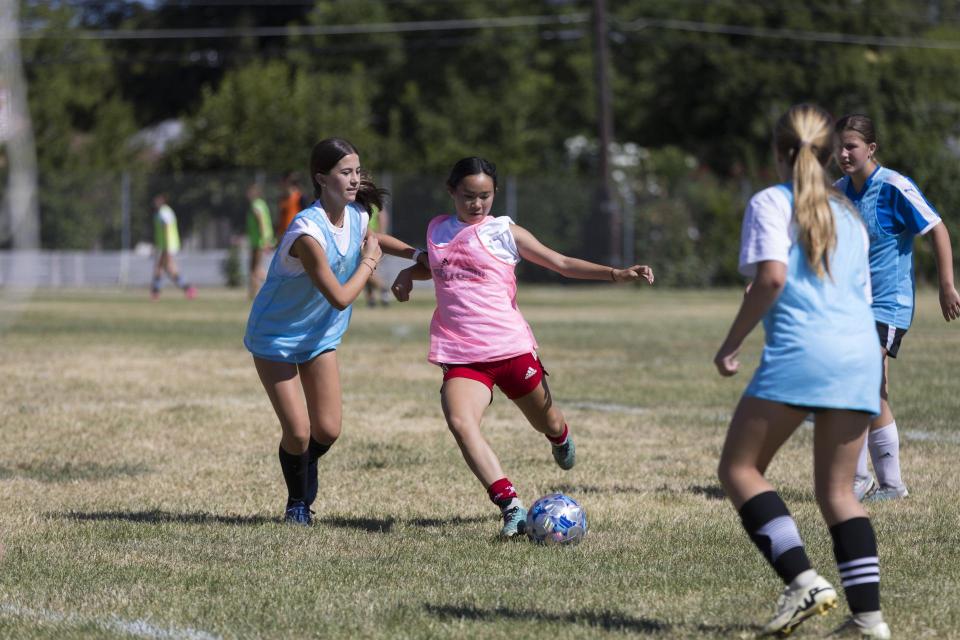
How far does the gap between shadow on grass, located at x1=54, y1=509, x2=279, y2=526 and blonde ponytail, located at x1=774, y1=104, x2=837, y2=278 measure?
3291 mm

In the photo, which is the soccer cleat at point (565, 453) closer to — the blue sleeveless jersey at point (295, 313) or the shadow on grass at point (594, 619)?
the blue sleeveless jersey at point (295, 313)

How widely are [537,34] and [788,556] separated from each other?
4777 cm

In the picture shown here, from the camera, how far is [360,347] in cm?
1638

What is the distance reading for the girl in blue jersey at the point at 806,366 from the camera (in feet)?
14.3

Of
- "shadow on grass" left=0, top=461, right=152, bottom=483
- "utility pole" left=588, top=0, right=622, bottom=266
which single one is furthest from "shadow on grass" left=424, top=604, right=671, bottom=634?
"utility pole" left=588, top=0, right=622, bottom=266

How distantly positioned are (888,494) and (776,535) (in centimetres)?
311

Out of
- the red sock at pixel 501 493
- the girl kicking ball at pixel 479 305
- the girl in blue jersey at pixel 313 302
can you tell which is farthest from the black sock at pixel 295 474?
the red sock at pixel 501 493

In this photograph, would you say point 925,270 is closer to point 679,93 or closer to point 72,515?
point 679,93

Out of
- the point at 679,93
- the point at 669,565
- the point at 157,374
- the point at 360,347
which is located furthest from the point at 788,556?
the point at 679,93

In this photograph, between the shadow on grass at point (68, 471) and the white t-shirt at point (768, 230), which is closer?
the white t-shirt at point (768, 230)

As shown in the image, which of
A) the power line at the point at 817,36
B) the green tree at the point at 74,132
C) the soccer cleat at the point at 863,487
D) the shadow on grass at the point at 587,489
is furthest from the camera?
the power line at the point at 817,36

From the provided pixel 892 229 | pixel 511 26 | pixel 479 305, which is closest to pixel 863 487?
pixel 892 229

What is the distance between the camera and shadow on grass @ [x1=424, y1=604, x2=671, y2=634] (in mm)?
4770

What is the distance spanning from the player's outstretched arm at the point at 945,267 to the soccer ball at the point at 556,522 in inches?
86.4
